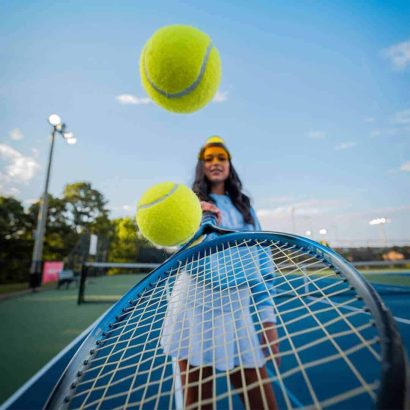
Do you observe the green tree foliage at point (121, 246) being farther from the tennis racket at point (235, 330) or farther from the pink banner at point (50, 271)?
the tennis racket at point (235, 330)

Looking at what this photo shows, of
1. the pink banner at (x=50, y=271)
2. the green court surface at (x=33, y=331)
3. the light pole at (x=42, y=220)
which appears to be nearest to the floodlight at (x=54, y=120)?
the light pole at (x=42, y=220)

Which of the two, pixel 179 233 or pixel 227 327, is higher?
pixel 179 233

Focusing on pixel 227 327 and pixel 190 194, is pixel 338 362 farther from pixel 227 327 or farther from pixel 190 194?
pixel 190 194

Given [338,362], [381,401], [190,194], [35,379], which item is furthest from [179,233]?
[338,362]

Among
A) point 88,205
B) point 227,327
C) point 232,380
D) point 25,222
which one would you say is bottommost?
point 232,380

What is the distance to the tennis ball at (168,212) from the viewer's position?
1309 millimetres

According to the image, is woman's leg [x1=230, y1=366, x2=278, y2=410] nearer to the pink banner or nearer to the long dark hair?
the long dark hair

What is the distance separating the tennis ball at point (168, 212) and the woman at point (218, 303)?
21 centimetres

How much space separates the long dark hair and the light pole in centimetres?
848

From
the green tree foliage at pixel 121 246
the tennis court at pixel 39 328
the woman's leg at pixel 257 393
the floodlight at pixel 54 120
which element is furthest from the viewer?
the green tree foliage at pixel 121 246

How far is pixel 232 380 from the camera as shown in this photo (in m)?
1.56

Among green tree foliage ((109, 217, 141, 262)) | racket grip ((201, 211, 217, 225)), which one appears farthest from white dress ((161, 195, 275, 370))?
green tree foliage ((109, 217, 141, 262))

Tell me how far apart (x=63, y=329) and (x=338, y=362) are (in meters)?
3.76

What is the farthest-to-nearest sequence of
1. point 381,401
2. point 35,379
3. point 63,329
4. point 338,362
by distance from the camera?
point 63,329
point 338,362
point 35,379
point 381,401
